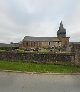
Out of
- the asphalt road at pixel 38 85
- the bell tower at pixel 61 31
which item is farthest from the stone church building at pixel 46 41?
the asphalt road at pixel 38 85

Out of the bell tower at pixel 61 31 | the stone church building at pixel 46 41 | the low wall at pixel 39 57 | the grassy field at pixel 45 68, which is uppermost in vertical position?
the bell tower at pixel 61 31

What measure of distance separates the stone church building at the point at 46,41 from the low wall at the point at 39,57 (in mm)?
51631

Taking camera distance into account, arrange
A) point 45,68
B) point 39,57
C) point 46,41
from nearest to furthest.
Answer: point 45,68 < point 39,57 < point 46,41

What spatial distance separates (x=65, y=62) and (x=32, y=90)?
43.0 ft

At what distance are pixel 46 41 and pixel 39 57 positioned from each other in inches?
2207

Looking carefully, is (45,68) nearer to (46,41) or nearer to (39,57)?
(39,57)

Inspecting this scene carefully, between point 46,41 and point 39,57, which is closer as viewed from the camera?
point 39,57

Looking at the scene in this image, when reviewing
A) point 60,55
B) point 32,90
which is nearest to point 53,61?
point 60,55

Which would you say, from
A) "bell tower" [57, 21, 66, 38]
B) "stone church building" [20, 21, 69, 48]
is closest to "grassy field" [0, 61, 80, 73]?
"stone church building" [20, 21, 69, 48]

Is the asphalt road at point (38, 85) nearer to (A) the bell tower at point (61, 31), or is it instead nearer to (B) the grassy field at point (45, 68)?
(B) the grassy field at point (45, 68)

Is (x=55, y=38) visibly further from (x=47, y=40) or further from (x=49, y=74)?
(x=49, y=74)

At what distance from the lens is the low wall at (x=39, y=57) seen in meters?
23.9

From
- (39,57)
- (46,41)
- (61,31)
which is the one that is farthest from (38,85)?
(61,31)

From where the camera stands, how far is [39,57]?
25375mm
